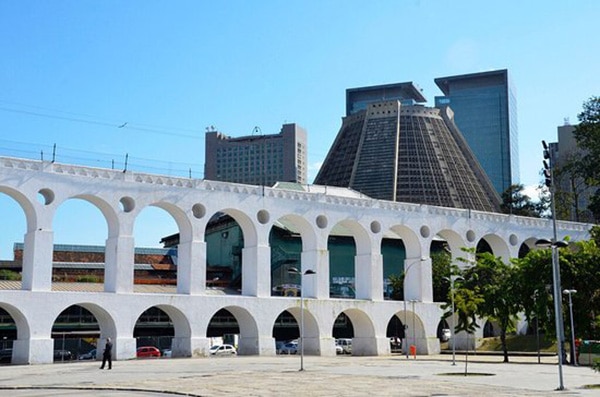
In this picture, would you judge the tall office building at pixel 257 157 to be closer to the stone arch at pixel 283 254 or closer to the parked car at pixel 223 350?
the stone arch at pixel 283 254

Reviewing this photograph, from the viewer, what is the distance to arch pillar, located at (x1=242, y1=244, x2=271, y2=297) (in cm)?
5047


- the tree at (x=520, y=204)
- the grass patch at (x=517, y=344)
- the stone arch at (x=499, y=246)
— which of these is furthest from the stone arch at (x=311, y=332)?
the tree at (x=520, y=204)

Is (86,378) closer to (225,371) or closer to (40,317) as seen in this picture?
(225,371)

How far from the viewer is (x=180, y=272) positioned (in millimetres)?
48312

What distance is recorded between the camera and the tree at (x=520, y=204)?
89.1m

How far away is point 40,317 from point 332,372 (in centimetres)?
1702

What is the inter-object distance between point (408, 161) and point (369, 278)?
80.6 meters

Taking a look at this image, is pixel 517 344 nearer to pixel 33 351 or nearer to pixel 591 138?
pixel 591 138

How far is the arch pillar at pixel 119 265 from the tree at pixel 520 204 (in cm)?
5327

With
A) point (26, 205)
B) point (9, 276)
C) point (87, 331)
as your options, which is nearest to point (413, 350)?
point (26, 205)

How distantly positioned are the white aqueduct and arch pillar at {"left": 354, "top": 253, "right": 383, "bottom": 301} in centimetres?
7

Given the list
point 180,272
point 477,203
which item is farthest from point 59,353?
point 477,203

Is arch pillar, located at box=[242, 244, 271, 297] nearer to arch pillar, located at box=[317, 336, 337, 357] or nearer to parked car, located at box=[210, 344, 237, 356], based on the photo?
arch pillar, located at box=[317, 336, 337, 357]

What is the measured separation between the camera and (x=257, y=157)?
171m
